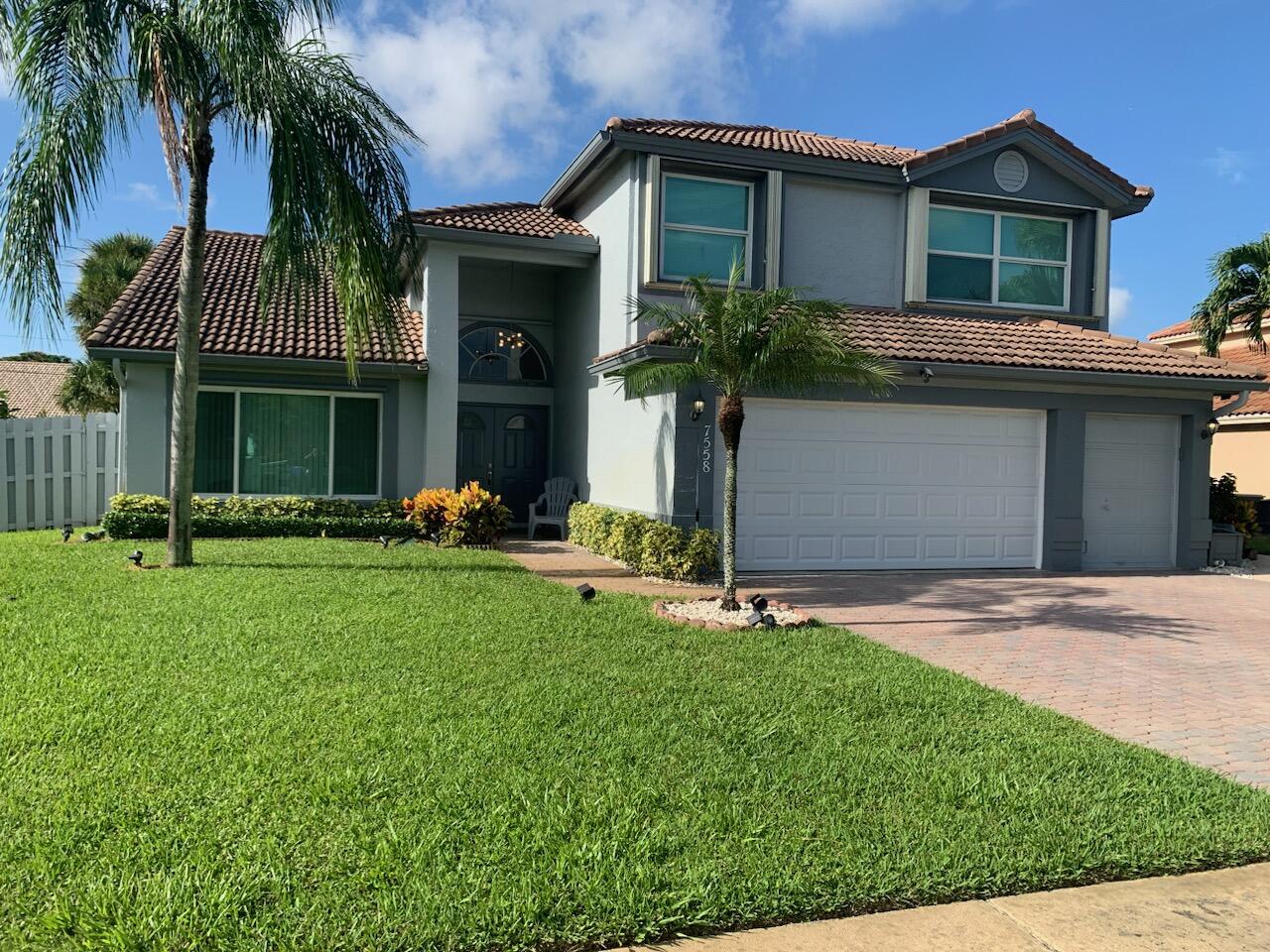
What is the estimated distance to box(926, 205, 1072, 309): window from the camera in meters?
15.0

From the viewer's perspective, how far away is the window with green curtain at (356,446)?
50.1 feet

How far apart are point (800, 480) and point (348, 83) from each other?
7809 mm

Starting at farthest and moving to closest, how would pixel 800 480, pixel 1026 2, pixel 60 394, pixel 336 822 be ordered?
1. pixel 60 394
2. pixel 800 480
3. pixel 1026 2
4. pixel 336 822

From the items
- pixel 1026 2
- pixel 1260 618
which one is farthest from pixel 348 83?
pixel 1260 618

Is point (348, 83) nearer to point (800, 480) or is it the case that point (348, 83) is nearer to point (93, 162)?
point (93, 162)

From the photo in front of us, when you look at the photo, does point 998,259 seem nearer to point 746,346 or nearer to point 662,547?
point 662,547

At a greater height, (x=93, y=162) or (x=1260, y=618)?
(x=93, y=162)

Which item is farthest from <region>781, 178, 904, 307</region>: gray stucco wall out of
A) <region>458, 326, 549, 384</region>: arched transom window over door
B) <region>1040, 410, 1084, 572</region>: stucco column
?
<region>458, 326, 549, 384</region>: arched transom window over door

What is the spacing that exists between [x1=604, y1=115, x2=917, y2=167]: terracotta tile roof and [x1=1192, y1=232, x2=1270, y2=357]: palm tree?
7053 millimetres

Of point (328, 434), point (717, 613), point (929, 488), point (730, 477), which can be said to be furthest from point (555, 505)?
point (717, 613)

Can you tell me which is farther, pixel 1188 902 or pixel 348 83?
pixel 348 83

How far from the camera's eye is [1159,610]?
10.3m

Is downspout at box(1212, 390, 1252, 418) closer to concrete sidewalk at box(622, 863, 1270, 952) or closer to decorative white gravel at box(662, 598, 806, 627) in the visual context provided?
decorative white gravel at box(662, 598, 806, 627)

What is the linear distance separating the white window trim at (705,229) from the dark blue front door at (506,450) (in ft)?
16.8
